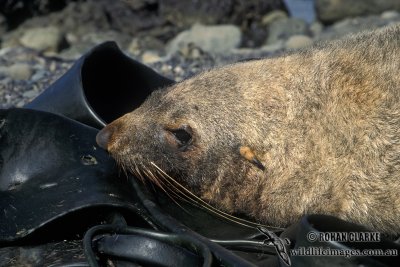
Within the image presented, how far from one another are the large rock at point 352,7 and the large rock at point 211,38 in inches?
120

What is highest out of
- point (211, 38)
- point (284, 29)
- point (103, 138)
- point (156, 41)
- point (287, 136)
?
point (287, 136)

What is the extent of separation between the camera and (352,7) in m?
18.2

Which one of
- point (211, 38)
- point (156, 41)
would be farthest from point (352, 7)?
point (156, 41)

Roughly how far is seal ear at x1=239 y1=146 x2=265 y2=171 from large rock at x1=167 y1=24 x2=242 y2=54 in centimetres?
954

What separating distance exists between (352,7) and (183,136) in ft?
47.4

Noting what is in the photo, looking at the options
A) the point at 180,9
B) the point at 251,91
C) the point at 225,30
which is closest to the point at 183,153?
the point at 251,91

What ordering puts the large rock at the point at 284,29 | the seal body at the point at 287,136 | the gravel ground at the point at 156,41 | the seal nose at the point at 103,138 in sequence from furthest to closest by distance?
1. the large rock at the point at 284,29
2. the gravel ground at the point at 156,41
3. the seal nose at the point at 103,138
4. the seal body at the point at 287,136

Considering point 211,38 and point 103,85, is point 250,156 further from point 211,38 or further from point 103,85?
point 211,38

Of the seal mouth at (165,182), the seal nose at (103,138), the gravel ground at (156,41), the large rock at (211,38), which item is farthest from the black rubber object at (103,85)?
the large rock at (211,38)

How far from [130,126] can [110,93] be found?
0.91 m

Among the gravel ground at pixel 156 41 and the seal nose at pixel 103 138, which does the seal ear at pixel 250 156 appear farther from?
the gravel ground at pixel 156 41

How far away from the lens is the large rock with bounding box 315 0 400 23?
18047mm

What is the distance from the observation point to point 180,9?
17.1 m

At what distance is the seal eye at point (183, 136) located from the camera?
4.55 m
